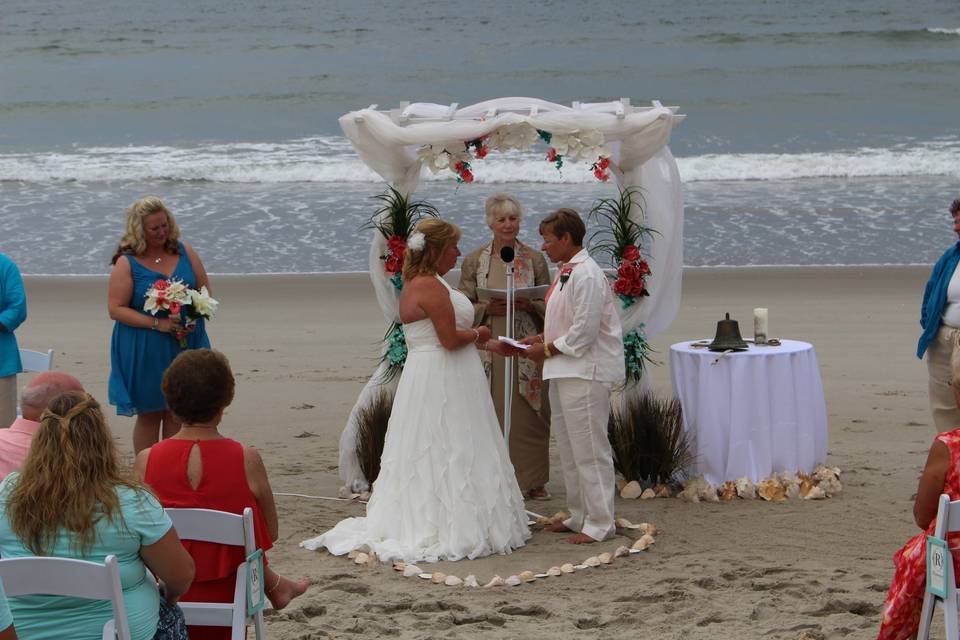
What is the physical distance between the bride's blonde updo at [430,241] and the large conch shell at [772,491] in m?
2.37

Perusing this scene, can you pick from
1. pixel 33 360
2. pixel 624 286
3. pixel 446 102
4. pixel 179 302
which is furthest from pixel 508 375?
pixel 446 102

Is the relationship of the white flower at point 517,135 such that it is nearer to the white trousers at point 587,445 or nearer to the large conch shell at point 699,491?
the white trousers at point 587,445

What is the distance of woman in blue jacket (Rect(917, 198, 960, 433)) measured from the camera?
6762 mm

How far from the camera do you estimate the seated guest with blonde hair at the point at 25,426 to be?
4.13 metres

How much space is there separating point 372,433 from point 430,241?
67.8 inches

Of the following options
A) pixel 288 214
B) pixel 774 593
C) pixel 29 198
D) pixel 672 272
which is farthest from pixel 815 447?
pixel 29 198

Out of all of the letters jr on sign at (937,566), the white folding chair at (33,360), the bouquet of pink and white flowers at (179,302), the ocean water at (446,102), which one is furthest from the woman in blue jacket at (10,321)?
the ocean water at (446,102)

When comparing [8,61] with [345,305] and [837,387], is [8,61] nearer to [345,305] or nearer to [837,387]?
[345,305]

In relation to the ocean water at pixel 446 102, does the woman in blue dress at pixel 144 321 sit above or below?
below

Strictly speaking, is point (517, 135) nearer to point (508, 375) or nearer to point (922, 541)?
point (508, 375)

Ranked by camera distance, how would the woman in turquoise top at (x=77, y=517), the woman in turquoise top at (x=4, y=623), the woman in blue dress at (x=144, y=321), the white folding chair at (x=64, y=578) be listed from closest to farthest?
1. the woman in turquoise top at (x=4, y=623)
2. the white folding chair at (x=64, y=578)
3. the woman in turquoise top at (x=77, y=517)
4. the woman in blue dress at (x=144, y=321)

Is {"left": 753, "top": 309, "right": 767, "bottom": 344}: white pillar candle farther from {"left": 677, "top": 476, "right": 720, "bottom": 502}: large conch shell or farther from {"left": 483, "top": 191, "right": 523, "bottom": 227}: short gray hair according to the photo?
{"left": 483, "top": 191, "right": 523, "bottom": 227}: short gray hair

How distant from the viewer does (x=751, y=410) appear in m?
7.11

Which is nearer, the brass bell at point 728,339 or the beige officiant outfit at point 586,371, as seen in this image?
the beige officiant outfit at point 586,371
